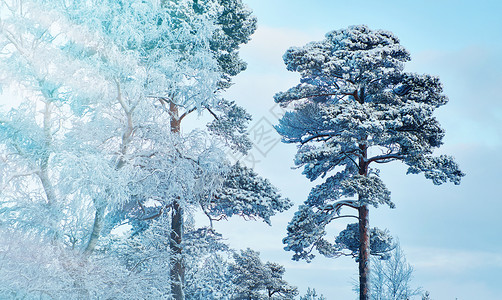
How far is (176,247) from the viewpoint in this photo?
17344 mm

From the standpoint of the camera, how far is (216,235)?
60.9 feet

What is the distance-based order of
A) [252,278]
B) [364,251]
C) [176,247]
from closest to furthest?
1. [364,251]
2. [176,247]
3. [252,278]

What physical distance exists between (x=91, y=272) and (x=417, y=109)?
1176cm

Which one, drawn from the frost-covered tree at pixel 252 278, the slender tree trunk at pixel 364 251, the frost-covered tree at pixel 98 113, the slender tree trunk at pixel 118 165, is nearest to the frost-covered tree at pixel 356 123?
the slender tree trunk at pixel 364 251

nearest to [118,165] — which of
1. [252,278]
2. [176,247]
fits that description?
[176,247]

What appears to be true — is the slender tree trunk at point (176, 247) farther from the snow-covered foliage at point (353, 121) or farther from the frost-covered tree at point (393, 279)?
the frost-covered tree at point (393, 279)

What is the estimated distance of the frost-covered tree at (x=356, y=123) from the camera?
15.4 metres

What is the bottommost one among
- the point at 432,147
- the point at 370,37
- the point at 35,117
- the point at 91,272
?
the point at 91,272

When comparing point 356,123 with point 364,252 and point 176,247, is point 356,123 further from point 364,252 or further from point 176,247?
point 176,247

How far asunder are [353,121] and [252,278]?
13084mm

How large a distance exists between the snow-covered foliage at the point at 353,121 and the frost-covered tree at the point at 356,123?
0.03 m

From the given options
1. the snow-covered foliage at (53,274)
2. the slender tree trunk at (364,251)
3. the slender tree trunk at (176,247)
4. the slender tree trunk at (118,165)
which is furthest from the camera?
the slender tree trunk at (176,247)

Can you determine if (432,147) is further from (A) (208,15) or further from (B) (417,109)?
(A) (208,15)

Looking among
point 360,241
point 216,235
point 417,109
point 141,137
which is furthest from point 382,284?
point 141,137
